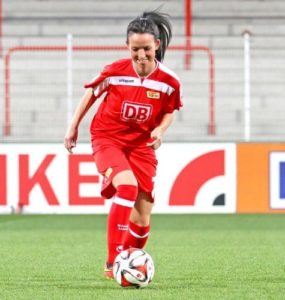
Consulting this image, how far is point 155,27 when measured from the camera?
750cm

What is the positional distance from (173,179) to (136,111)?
7.08 metres

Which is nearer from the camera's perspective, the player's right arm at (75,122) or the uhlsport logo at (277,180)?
the player's right arm at (75,122)

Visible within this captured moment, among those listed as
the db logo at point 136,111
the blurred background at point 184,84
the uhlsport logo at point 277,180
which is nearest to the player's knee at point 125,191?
the db logo at point 136,111

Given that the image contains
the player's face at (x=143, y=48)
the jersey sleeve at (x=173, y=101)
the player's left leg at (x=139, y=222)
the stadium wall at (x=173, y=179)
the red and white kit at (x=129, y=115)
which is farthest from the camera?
the stadium wall at (x=173, y=179)

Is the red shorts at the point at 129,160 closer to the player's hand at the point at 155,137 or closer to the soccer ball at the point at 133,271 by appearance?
the player's hand at the point at 155,137

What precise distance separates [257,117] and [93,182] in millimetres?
2827

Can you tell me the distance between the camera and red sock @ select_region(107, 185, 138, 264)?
24.2 feet

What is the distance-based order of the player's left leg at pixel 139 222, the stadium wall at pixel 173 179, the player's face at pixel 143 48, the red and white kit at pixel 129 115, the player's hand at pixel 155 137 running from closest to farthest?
1. the player's face at pixel 143 48
2. the player's hand at pixel 155 137
3. the red and white kit at pixel 129 115
4. the player's left leg at pixel 139 222
5. the stadium wall at pixel 173 179

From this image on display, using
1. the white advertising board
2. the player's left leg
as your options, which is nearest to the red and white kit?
the player's left leg

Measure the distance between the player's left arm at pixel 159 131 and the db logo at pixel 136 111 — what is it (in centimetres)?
11

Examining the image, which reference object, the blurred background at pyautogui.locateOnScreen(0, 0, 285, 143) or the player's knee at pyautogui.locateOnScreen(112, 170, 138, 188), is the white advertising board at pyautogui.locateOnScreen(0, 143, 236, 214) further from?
the player's knee at pyautogui.locateOnScreen(112, 170, 138, 188)

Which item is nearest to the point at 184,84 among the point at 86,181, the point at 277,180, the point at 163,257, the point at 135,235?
the point at 277,180

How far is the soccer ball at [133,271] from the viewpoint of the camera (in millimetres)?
7094

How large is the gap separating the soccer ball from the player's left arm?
78 centimetres
